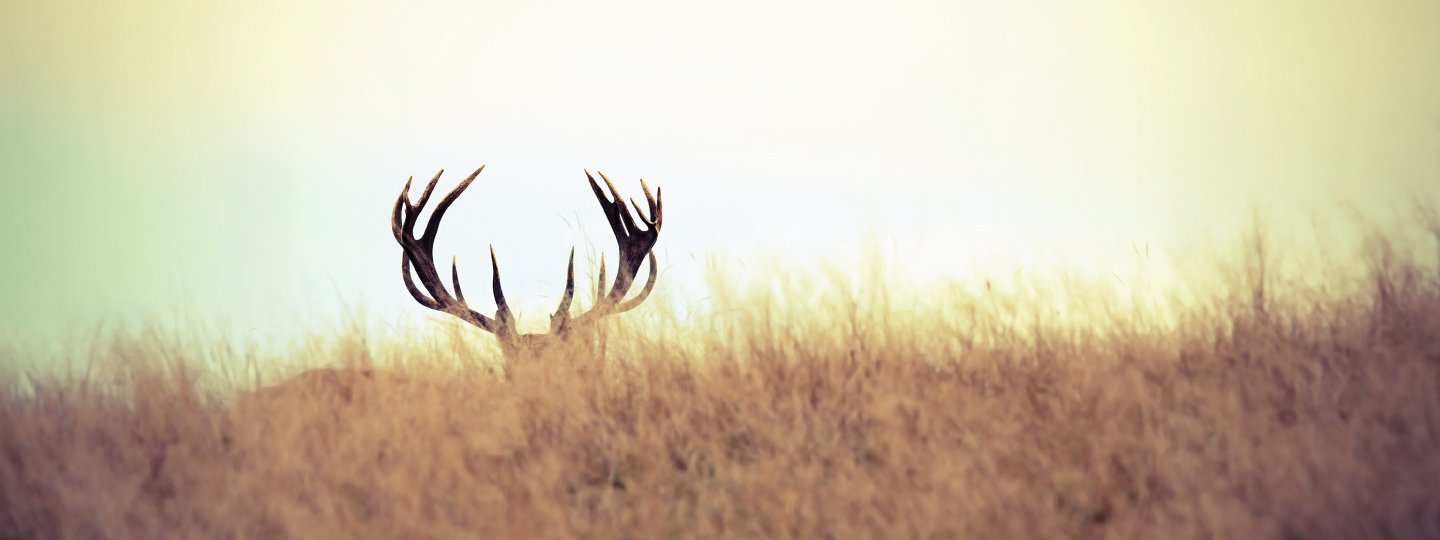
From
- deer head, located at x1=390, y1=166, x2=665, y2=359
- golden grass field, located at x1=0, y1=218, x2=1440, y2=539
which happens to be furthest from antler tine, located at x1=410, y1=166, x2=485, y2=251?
golden grass field, located at x1=0, y1=218, x2=1440, y2=539

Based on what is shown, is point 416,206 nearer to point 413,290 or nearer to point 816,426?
point 413,290

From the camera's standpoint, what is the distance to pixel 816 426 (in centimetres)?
313

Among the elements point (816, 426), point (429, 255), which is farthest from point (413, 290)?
point (816, 426)

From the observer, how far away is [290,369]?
4.13 meters

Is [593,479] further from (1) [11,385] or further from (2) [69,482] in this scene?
(1) [11,385]

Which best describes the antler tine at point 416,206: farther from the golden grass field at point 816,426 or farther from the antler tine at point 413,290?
the golden grass field at point 816,426

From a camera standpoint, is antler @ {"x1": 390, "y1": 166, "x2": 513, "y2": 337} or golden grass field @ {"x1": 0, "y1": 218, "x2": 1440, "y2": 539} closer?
golden grass field @ {"x1": 0, "y1": 218, "x2": 1440, "y2": 539}

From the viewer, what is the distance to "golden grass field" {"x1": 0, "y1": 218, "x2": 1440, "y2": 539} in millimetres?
2771

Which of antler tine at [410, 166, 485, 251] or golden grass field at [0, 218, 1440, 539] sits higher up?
antler tine at [410, 166, 485, 251]

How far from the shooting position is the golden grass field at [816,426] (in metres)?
2.77

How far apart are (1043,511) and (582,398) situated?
1636 millimetres

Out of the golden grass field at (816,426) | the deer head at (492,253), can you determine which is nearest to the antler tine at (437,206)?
the deer head at (492,253)

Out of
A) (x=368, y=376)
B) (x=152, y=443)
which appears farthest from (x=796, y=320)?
(x=152, y=443)

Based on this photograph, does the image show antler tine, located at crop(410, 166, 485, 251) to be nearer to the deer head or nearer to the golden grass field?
the deer head
